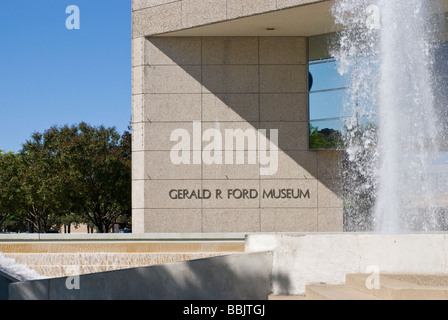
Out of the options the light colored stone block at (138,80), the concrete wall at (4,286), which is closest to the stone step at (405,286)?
the concrete wall at (4,286)

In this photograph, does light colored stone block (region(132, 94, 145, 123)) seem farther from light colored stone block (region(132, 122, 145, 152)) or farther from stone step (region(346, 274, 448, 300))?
stone step (region(346, 274, 448, 300))

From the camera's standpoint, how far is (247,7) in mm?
16969

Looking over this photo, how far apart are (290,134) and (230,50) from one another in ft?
11.8

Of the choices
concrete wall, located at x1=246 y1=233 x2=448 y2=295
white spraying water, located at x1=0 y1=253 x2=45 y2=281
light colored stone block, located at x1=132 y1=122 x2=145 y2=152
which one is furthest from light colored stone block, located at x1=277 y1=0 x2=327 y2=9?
concrete wall, located at x1=246 y1=233 x2=448 y2=295

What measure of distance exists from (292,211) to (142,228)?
5.12 meters

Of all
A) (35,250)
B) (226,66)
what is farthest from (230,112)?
(35,250)

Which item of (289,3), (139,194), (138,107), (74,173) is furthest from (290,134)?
(74,173)

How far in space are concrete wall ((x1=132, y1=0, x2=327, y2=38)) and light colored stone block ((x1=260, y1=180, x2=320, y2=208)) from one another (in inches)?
226

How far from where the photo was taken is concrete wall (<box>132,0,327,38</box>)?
54.9ft

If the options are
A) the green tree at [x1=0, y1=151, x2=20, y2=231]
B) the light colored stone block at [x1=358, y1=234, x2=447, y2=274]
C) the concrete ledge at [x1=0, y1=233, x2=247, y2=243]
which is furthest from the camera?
the green tree at [x1=0, y1=151, x2=20, y2=231]

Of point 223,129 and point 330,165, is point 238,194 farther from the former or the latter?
point 330,165

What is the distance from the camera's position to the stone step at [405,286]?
534 cm

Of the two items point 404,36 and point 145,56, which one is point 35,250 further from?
point 404,36
